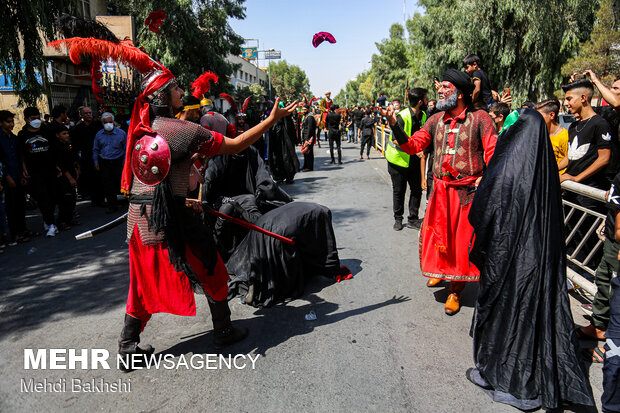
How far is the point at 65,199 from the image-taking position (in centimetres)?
701

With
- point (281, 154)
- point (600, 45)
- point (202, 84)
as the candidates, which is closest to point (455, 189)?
point (202, 84)

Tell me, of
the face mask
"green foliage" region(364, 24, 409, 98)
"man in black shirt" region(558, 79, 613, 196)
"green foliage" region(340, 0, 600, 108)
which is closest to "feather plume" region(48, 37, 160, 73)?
"man in black shirt" region(558, 79, 613, 196)

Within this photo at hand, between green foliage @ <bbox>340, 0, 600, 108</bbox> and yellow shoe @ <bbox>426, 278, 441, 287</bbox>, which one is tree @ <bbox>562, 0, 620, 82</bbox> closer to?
green foliage @ <bbox>340, 0, 600, 108</bbox>

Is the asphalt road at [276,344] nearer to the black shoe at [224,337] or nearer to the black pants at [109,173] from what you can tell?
the black shoe at [224,337]

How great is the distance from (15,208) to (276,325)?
17.0ft

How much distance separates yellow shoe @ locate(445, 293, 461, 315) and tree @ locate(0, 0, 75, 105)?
7.88m

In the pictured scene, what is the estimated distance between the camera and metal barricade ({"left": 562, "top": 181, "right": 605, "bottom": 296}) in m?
3.63

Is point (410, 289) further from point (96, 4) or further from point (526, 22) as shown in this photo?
point (96, 4)

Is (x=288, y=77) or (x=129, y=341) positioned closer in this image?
(x=129, y=341)

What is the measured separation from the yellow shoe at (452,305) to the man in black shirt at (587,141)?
174 centimetres

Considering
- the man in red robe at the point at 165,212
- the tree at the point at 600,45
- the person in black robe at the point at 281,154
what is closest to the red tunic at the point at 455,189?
the man in red robe at the point at 165,212

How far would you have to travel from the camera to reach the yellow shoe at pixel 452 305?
359cm

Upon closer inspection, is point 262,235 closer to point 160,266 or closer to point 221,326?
point 221,326

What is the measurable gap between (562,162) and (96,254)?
Result: 582 centimetres
